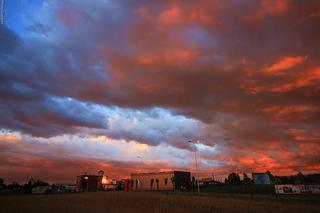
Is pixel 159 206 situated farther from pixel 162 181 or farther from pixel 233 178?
pixel 233 178

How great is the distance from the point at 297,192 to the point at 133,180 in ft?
302

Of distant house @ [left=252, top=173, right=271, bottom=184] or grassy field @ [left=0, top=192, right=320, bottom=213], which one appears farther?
distant house @ [left=252, top=173, right=271, bottom=184]

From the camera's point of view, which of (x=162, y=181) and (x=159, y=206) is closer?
(x=159, y=206)

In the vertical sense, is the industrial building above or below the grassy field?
above

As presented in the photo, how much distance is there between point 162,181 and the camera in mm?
125875

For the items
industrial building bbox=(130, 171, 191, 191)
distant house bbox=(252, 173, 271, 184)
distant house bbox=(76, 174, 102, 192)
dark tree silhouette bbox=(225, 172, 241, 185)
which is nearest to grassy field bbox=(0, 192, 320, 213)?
distant house bbox=(252, 173, 271, 184)

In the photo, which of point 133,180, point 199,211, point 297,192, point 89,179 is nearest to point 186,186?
point 133,180

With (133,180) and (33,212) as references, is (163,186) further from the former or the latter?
(33,212)

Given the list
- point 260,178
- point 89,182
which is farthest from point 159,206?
point 89,182

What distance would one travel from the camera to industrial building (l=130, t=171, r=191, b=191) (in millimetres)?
123125

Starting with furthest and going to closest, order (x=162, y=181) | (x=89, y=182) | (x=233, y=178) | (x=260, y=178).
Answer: (x=233, y=178) < (x=89, y=182) < (x=162, y=181) < (x=260, y=178)

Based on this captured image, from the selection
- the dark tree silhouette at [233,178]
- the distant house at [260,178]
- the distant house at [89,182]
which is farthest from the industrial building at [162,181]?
the dark tree silhouette at [233,178]

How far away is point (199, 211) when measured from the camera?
113ft

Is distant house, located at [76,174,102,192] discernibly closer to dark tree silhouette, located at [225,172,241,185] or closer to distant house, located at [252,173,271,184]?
distant house, located at [252,173,271,184]
